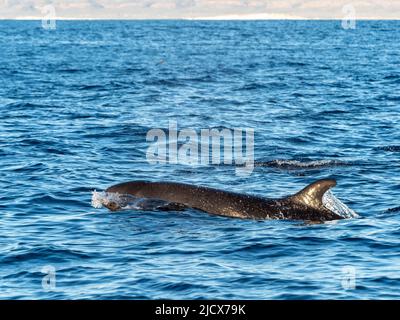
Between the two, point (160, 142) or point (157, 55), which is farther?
point (157, 55)

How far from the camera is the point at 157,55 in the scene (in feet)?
309

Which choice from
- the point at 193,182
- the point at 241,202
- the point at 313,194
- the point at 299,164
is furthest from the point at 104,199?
the point at 299,164

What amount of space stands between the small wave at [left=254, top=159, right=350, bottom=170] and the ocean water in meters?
0.06

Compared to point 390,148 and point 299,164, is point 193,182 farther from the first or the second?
point 390,148

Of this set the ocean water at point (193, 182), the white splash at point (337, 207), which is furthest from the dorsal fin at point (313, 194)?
the ocean water at point (193, 182)

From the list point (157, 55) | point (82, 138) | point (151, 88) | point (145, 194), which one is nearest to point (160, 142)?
point (82, 138)

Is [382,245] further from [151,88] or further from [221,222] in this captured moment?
[151,88]

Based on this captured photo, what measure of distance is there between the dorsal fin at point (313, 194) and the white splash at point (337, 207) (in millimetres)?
356

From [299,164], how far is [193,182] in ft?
13.4

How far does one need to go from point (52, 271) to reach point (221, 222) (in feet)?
14.3

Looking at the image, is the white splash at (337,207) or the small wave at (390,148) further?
the small wave at (390,148)

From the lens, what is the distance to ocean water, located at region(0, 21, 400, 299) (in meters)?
14.5

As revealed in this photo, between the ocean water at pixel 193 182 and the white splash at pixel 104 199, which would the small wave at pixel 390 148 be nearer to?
the ocean water at pixel 193 182

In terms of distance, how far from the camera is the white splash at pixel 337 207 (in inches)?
736
